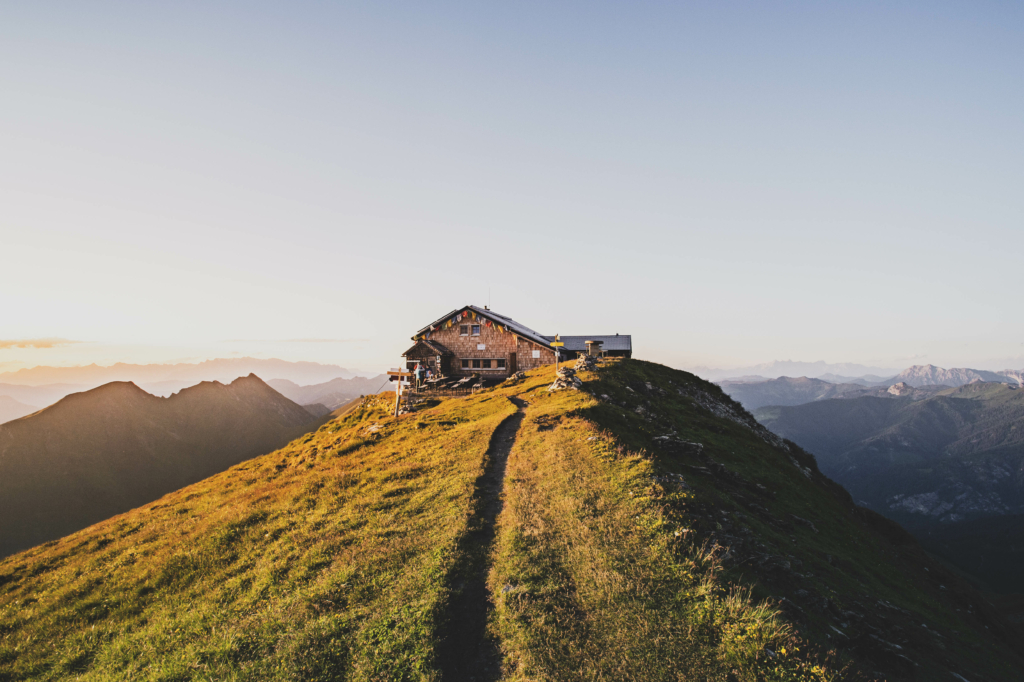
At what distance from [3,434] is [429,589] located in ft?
728

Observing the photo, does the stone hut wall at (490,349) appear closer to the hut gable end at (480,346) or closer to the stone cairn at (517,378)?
the hut gable end at (480,346)

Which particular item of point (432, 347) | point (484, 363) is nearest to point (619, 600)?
point (432, 347)

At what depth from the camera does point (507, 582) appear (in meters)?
12.8

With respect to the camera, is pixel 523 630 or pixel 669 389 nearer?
pixel 523 630

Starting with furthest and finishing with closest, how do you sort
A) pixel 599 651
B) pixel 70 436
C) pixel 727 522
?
1. pixel 70 436
2. pixel 727 522
3. pixel 599 651

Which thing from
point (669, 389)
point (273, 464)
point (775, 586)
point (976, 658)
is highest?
point (669, 389)

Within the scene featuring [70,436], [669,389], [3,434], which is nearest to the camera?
[669,389]

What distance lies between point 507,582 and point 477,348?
54.9 metres

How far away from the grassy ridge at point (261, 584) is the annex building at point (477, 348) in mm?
37551

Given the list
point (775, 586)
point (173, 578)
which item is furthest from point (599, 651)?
point (173, 578)

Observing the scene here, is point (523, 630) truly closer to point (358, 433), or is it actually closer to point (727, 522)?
point (727, 522)

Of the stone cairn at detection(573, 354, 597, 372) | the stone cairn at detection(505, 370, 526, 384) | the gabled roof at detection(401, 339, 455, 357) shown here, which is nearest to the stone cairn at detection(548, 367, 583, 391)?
the stone cairn at detection(573, 354, 597, 372)

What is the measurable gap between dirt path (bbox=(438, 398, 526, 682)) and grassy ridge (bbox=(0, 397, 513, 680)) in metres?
0.48

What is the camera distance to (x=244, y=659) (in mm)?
11008
